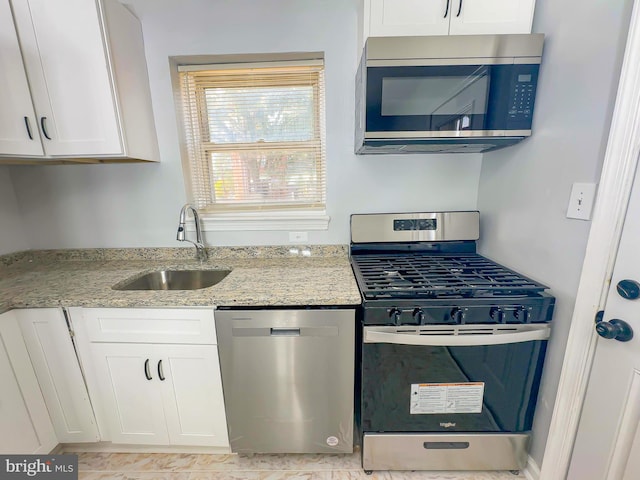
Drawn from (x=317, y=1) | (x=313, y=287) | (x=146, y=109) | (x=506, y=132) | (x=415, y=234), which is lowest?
(x=313, y=287)

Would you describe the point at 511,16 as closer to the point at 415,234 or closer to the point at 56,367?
the point at 415,234

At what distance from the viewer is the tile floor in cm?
129

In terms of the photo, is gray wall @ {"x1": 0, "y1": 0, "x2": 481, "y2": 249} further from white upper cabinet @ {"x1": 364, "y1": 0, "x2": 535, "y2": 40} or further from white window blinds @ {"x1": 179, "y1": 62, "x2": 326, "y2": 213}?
white upper cabinet @ {"x1": 364, "y1": 0, "x2": 535, "y2": 40}

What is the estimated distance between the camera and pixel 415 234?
64.1 inches

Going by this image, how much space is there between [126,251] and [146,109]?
0.93 metres

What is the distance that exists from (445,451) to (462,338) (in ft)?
2.01

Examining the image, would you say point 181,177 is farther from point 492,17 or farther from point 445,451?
point 445,451

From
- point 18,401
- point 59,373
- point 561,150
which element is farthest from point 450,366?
point 18,401

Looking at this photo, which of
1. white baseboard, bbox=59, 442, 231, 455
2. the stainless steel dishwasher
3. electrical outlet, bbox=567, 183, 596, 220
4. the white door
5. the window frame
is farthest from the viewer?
the window frame

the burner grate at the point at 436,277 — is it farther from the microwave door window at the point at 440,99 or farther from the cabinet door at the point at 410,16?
the cabinet door at the point at 410,16

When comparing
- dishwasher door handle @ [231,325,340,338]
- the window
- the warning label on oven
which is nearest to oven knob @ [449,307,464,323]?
the warning label on oven

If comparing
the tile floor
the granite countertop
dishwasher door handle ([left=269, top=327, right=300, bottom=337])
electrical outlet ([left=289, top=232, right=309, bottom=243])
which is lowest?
the tile floor

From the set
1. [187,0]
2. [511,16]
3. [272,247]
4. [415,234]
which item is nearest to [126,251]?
[272,247]

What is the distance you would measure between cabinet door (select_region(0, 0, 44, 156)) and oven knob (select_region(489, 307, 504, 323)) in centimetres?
225
